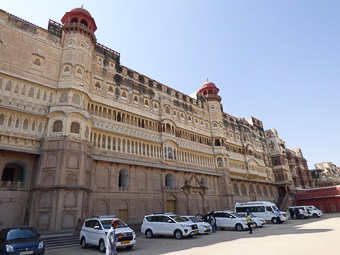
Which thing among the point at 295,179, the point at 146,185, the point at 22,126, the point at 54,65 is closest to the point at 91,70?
the point at 54,65

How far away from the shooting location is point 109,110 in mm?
26688

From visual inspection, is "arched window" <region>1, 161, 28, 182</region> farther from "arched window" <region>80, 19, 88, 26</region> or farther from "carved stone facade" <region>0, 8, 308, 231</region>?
"arched window" <region>80, 19, 88, 26</region>

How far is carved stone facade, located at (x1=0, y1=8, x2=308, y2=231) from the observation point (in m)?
19.1

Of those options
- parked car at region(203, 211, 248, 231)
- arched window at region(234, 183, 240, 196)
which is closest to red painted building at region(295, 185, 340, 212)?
arched window at region(234, 183, 240, 196)

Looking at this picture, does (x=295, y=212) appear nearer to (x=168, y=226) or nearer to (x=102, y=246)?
(x=168, y=226)

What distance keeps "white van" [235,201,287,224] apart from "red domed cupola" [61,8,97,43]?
91.7ft

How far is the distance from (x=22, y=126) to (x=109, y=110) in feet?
30.0

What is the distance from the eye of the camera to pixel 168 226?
16562mm

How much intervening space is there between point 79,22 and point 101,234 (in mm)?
23775

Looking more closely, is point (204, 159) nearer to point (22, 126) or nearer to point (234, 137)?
point (234, 137)

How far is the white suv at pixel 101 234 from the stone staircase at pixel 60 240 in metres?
2.18

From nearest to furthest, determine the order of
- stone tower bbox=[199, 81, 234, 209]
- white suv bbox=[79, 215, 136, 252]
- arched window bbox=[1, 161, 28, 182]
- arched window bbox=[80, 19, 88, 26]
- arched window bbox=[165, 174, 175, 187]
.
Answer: white suv bbox=[79, 215, 136, 252] < arched window bbox=[1, 161, 28, 182] < arched window bbox=[80, 19, 88, 26] < arched window bbox=[165, 174, 175, 187] < stone tower bbox=[199, 81, 234, 209]

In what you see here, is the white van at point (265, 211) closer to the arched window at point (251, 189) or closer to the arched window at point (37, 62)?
the arched window at point (251, 189)

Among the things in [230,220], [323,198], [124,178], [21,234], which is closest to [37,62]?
[124,178]
